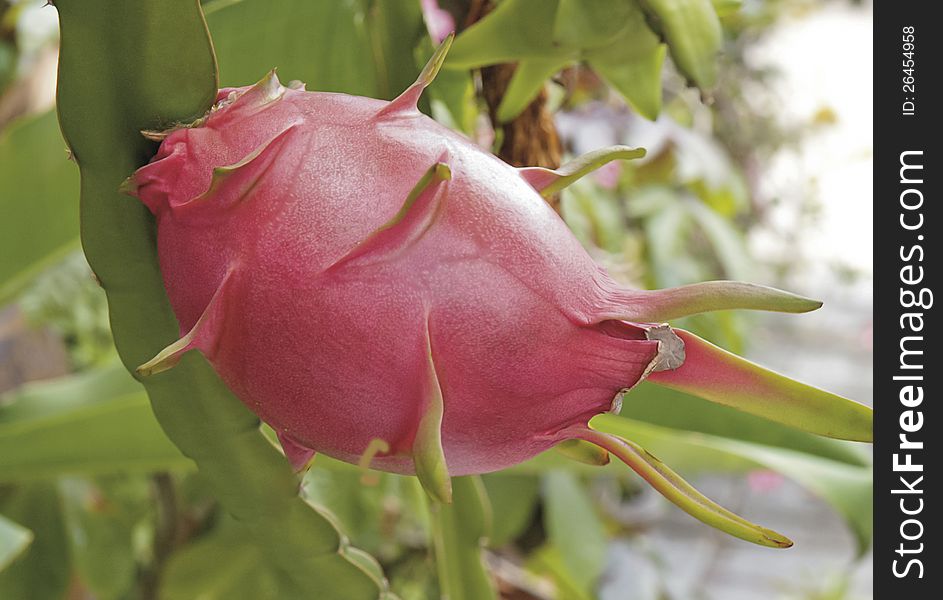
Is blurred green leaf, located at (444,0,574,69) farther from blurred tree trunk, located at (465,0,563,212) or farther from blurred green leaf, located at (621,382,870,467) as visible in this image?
blurred green leaf, located at (621,382,870,467)

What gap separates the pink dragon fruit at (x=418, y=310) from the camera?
0.49ft

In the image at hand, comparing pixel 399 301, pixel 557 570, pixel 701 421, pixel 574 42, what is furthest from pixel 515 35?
pixel 557 570

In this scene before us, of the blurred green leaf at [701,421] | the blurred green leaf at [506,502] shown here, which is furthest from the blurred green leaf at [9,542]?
the blurred green leaf at [506,502]

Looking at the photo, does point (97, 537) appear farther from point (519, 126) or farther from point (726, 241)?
point (726, 241)

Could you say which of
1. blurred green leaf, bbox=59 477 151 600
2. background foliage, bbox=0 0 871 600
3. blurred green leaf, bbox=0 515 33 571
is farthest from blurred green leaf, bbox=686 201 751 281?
blurred green leaf, bbox=0 515 33 571

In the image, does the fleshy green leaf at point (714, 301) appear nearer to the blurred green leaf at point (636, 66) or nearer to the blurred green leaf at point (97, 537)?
the blurred green leaf at point (636, 66)

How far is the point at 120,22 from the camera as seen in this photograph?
0.58ft

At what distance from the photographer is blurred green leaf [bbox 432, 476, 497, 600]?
0.31m

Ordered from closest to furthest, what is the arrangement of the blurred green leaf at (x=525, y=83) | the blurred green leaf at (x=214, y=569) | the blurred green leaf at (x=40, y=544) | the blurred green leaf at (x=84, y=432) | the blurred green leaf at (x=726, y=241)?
the blurred green leaf at (x=525, y=83) < the blurred green leaf at (x=84, y=432) < the blurred green leaf at (x=40, y=544) < the blurred green leaf at (x=214, y=569) < the blurred green leaf at (x=726, y=241)

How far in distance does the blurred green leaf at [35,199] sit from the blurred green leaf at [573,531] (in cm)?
40
